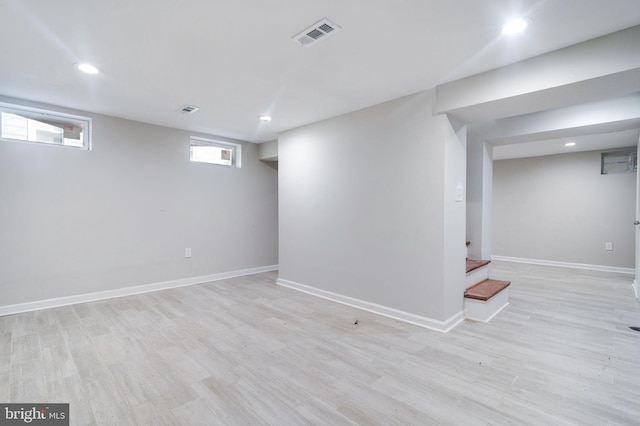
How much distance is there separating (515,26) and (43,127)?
491cm

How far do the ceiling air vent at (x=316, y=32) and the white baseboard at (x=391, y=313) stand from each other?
268 cm

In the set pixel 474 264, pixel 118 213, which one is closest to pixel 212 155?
pixel 118 213

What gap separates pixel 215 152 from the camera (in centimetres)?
519

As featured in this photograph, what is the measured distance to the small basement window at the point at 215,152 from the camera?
491cm

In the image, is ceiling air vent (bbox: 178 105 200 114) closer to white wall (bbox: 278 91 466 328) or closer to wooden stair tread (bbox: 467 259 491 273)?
white wall (bbox: 278 91 466 328)

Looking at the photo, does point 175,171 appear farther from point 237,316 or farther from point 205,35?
point 205,35

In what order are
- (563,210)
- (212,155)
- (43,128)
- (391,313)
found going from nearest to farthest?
(391,313) → (43,128) → (212,155) → (563,210)

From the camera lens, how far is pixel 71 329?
2898 millimetres

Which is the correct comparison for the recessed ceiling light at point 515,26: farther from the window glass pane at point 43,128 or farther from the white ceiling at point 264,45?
the window glass pane at point 43,128

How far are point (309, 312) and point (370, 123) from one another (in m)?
2.32

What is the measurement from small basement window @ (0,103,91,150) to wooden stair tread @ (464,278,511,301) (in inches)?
196

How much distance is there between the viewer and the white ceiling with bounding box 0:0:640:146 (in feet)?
5.90

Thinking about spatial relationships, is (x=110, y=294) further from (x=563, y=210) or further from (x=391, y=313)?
(x=563, y=210)

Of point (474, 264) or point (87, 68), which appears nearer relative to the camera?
point (87, 68)
